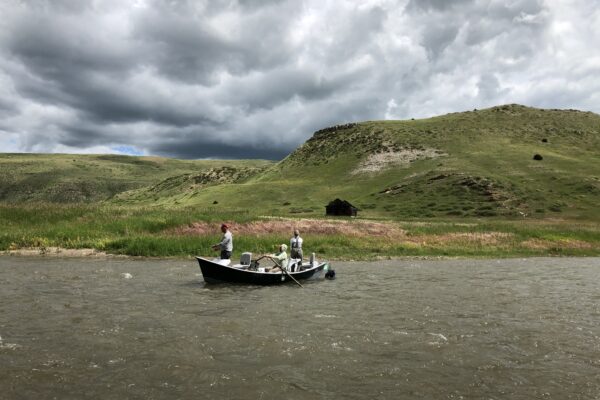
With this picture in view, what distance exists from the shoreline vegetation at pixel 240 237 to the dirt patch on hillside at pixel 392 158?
75414 mm

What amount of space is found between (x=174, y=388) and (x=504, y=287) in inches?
815

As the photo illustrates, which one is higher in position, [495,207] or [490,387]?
[495,207]

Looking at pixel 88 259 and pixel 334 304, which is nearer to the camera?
pixel 334 304

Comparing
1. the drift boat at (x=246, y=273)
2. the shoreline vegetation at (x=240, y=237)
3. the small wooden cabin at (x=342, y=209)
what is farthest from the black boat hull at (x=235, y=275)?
the small wooden cabin at (x=342, y=209)

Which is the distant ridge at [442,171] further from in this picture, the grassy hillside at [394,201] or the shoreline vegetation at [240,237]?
the shoreline vegetation at [240,237]

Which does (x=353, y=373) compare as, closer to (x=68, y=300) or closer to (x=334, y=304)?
(x=334, y=304)

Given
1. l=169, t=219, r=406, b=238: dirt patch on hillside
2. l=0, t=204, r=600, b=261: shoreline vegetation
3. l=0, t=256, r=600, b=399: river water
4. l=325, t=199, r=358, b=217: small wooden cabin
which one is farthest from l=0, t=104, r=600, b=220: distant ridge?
l=0, t=256, r=600, b=399: river water

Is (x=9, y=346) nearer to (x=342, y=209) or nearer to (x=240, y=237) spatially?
(x=240, y=237)

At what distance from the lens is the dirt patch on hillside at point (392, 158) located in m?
130

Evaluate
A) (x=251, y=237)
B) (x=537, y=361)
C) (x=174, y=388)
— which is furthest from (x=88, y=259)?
(x=537, y=361)

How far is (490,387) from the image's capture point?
11578 millimetres

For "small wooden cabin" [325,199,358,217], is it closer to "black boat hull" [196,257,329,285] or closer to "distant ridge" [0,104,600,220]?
"distant ridge" [0,104,600,220]

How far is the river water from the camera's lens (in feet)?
37.1

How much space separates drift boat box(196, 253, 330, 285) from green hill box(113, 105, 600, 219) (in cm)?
6091
